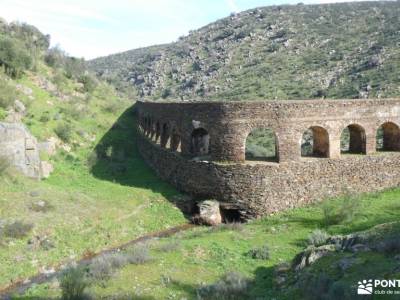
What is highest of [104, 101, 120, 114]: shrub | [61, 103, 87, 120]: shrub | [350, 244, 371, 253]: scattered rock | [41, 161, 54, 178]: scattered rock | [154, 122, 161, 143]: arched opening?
[104, 101, 120, 114]: shrub

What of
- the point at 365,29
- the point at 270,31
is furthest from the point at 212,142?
the point at 270,31

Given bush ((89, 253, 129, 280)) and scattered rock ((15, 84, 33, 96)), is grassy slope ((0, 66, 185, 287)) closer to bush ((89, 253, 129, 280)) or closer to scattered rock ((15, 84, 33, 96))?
scattered rock ((15, 84, 33, 96))

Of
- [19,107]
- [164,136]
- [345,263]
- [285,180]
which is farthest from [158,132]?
[345,263]

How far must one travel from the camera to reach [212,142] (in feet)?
63.4

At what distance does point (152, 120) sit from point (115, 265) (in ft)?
51.6

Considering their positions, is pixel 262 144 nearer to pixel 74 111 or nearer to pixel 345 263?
pixel 74 111

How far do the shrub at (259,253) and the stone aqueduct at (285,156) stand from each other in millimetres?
4254

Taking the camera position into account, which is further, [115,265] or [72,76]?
[72,76]

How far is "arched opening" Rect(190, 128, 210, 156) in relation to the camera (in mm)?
21500

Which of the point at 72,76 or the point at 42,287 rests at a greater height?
the point at 72,76

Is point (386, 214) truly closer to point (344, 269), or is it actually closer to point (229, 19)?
point (344, 269)

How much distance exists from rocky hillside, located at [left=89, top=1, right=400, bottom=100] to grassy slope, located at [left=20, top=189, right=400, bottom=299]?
17.3 m

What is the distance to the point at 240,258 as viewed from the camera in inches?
569

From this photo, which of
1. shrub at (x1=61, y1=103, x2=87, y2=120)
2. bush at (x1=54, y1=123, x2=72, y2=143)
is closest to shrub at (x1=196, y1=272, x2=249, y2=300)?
bush at (x1=54, y1=123, x2=72, y2=143)
